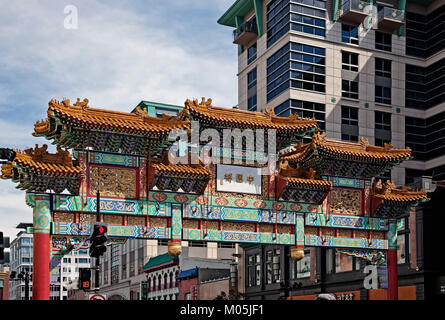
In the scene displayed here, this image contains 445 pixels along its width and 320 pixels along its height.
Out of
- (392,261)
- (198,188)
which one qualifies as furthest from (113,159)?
(392,261)

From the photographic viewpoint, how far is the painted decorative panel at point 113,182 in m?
25.1

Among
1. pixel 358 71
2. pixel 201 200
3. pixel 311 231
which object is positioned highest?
pixel 358 71

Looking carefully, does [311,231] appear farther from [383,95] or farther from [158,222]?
[383,95]

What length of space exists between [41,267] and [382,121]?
43.3 m

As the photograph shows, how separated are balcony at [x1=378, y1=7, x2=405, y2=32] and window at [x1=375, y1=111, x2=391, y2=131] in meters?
8.39

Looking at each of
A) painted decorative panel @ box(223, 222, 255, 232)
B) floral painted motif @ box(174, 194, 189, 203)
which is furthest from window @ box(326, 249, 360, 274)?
floral painted motif @ box(174, 194, 189, 203)

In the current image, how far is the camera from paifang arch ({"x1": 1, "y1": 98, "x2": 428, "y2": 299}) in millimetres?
24375

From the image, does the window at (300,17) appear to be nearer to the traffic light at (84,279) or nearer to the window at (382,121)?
the window at (382,121)

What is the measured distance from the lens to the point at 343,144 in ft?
97.3

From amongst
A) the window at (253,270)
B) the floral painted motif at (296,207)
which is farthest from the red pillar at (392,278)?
the window at (253,270)

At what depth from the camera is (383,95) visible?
6081 centimetres
